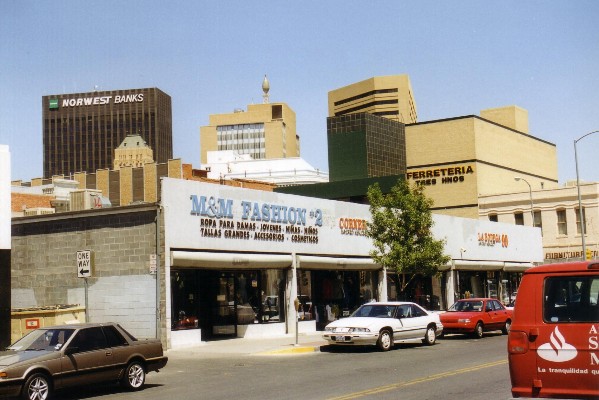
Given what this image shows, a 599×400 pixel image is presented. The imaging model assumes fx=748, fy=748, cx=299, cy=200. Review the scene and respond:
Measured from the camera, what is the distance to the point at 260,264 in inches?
1101

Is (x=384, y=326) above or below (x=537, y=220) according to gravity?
below

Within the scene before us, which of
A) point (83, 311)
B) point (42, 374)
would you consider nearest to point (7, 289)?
point (83, 311)

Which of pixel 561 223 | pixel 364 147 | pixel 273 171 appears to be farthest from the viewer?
pixel 273 171

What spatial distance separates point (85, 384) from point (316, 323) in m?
18.4

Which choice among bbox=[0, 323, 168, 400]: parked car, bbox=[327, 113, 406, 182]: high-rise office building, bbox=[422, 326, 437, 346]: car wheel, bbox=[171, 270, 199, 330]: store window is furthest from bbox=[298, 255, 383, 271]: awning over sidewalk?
bbox=[327, 113, 406, 182]: high-rise office building

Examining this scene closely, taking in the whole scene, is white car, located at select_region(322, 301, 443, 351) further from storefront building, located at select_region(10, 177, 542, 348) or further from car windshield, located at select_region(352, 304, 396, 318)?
storefront building, located at select_region(10, 177, 542, 348)

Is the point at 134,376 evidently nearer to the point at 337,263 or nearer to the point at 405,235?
the point at 337,263

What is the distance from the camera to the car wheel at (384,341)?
72.8 ft

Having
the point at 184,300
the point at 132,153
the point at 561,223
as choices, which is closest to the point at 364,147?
the point at 561,223

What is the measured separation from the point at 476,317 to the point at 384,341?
6182 mm

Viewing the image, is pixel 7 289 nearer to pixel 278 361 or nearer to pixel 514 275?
pixel 278 361

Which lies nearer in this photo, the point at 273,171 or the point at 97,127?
the point at 273,171

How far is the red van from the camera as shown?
7.69 metres

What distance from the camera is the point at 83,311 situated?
24469 millimetres
